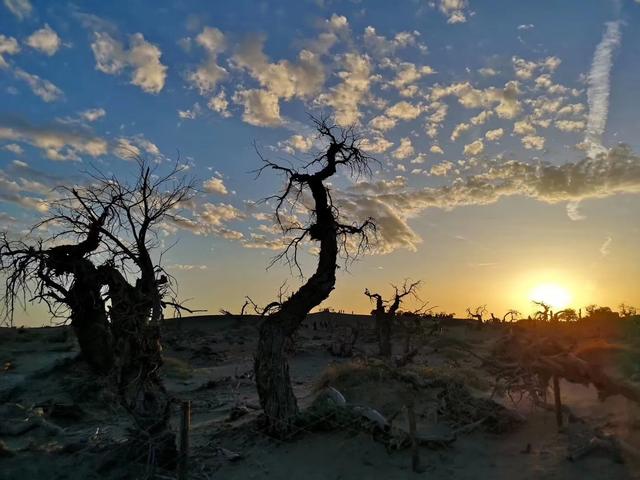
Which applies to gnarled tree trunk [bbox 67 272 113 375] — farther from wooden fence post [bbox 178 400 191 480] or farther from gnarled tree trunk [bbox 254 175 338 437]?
wooden fence post [bbox 178 400 191 480]

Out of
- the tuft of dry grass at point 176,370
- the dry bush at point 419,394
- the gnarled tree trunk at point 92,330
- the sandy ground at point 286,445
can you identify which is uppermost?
the gnarled tree trunk at point 92,330

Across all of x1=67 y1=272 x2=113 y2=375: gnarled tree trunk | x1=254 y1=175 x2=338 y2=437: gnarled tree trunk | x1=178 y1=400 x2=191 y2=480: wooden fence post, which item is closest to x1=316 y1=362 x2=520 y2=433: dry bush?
x1=254 y1=175 x2=338 y2=437: gnarled tree trunk

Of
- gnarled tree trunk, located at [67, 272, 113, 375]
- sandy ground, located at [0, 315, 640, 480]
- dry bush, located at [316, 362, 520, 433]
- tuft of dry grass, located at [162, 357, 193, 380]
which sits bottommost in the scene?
sandy ground, located at [0, 315, 640, 480]

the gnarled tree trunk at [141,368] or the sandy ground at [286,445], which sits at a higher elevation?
the gnarled tree trunk at [141,368]

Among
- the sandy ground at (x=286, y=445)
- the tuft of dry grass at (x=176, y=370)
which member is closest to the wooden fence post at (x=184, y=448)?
the sandy ground at (x=286, y=445)

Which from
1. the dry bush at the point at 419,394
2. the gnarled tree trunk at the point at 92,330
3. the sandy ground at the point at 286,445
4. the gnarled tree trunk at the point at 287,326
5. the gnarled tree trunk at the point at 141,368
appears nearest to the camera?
the sandy ground at the point at 286,445

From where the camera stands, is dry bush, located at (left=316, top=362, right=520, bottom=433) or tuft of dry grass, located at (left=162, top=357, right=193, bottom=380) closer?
dry bush, located at (left=316, top=362, right=520, bottom=433)

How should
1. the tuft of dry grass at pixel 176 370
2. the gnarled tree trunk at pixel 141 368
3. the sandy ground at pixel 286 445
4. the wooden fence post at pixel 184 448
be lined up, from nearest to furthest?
the wooden fence post at pixel 184 448 → the sandy ground at pixel 286 445 → the gnarled tree trunk at pixel 141 368 → the tuft of dry grass at pixel 176 370

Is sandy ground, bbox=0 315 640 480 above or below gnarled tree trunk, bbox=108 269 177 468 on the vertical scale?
below

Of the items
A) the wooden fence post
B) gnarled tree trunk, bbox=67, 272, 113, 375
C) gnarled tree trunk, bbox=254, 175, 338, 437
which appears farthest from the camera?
gnarled tree trunk, bbox=67, 272, 113, 375

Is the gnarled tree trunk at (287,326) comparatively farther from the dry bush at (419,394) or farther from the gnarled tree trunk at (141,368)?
the dry bush at (419,394)

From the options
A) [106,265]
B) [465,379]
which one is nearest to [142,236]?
[106,265]

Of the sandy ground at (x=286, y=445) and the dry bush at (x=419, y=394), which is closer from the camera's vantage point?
the sandy ground at (x=286, y=445)

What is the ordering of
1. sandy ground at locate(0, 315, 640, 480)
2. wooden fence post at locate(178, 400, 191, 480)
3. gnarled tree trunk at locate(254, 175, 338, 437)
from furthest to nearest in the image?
gnarled tree trunk at locate(254, 175, 338, 437), sandy ground at locate(0, 315, 640, 480), wooden fence post at locate(178, 400, 191, 480)
